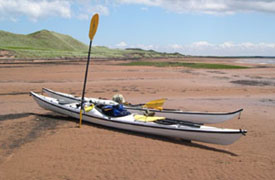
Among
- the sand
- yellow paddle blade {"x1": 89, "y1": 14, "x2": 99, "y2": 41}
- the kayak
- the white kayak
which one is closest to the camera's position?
the sand

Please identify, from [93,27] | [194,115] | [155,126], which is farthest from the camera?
[93,27]

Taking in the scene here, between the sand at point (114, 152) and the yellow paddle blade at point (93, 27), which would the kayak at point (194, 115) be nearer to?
the sand at point (114, 152)

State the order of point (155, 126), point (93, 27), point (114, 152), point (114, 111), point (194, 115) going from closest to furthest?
point (114, 152) → point (155, 126) → point (114, 111) → point (194, 115) → point (93, 27)

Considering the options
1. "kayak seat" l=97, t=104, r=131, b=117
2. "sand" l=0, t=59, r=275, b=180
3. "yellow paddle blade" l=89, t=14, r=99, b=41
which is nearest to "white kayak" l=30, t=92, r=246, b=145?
"kayak seat" l=97, t=104, r=131, b=117

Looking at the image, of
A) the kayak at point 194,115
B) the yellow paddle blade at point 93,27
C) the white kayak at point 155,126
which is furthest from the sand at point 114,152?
the yellow paddle blade at point 93,27

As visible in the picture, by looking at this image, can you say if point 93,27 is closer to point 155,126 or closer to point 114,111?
point 114,111

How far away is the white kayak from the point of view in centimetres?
702

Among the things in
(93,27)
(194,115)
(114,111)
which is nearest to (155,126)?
(114,111)

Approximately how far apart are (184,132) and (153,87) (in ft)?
33.8

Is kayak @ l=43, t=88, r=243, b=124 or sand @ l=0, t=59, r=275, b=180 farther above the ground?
kayak @ l=43, t=88, r=243, b=124

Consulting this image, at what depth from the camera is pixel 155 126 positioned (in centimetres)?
780

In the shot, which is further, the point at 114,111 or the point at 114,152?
the point at 114,111

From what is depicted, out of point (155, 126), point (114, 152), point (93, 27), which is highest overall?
point (93, 27)

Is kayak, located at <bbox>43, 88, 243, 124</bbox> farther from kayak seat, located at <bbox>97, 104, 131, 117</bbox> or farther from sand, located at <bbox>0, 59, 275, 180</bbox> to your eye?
kayak seat, located at <bbox>97, 104, 131, 117</bbox>
